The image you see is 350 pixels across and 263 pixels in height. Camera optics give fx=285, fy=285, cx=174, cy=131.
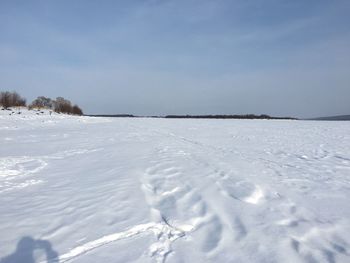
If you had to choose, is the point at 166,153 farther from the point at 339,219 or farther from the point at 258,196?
the point at 339,219

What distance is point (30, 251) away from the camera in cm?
263

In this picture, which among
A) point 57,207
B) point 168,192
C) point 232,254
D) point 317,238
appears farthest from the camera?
point 168,192

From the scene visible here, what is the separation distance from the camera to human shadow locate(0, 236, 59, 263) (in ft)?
8.16

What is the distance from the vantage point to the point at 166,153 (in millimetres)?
7738

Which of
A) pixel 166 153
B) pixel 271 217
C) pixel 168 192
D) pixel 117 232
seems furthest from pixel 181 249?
pixel 166 153

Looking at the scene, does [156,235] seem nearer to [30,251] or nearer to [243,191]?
[30,251]

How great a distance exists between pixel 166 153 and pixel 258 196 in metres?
4.05

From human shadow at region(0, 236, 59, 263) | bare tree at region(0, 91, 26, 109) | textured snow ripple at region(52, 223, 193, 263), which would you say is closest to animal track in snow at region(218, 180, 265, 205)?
textured snow ripple at region(52, 223, 193, 263)

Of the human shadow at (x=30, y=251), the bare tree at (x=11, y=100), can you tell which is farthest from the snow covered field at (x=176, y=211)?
the bare tree at (x=11, y=100)

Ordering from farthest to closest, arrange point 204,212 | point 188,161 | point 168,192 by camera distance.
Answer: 1. point 188,161
2. point 168,192
3. point 204,212

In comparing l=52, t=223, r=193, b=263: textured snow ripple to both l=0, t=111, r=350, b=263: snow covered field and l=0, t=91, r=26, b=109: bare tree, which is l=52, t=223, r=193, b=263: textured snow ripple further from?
l=0, t=91, r=26, b=109: bare tree

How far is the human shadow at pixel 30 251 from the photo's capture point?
2486 millimetres

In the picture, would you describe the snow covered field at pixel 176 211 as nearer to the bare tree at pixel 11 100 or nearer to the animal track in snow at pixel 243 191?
the animal track in snow at pixel 243 191

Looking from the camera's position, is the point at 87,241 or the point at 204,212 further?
the point at 204,212
